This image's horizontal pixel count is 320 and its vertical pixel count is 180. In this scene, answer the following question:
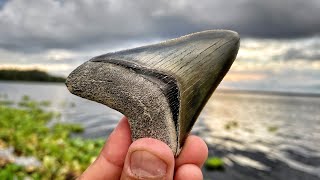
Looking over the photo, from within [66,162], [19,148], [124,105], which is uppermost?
[124,105]

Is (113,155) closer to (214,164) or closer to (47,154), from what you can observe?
(47,154)

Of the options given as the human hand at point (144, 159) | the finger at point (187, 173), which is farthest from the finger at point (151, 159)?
the finger at point (187, 173)

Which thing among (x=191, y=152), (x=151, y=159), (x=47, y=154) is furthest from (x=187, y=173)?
(x=47, y=154)

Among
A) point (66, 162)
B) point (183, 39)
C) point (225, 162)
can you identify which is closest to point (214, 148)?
point (225, 162)

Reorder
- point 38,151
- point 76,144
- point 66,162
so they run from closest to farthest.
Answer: point 66,162, point 38,151, point 76,144

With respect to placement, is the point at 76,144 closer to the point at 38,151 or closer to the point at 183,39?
the point at 38,151

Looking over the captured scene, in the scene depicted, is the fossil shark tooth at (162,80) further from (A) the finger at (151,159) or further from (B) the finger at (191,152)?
(B) the finger at (191,152)

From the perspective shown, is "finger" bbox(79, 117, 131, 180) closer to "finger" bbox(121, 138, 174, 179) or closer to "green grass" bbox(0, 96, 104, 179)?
"finger" bbox(121, 138, 174, 179)
